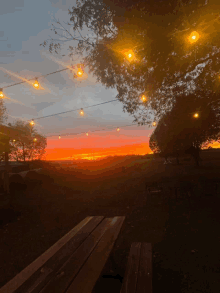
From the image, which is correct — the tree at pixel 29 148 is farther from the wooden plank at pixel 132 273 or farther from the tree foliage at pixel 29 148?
the wooden plank at pixel 132 273

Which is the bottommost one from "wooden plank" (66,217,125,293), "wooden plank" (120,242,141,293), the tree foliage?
"wooden plank" (120,242,141,293)

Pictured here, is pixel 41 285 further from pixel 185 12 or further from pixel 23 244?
pixel 185 12

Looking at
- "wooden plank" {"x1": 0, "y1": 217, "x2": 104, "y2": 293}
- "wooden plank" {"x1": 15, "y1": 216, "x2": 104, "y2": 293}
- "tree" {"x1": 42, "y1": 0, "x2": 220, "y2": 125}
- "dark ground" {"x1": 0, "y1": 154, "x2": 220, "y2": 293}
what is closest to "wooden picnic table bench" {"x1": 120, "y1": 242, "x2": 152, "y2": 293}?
"dark ground" {"x1": 0, "y1": 154, "x2": 220, "y2": 293}

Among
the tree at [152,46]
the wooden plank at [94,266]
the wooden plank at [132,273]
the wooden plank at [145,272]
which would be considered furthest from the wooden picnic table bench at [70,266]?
the tree at [152,46]

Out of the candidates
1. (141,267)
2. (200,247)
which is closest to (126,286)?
(141,267)

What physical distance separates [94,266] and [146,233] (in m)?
3.27

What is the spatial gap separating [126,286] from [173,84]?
8.88 meters

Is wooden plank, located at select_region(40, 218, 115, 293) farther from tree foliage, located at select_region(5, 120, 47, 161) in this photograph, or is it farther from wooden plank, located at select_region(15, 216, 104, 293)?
tree foliage, located at select_region(5, 120, 47, 161)

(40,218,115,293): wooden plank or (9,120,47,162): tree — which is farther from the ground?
(9,120,47,162): tree

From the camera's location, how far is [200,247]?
394 cm

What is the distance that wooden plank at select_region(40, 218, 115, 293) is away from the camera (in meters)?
1.65

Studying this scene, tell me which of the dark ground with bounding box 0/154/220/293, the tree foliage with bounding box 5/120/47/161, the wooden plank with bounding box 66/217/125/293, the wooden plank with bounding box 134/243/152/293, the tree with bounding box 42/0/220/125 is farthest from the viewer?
the tree foliage with bounding box 5/120/47/161

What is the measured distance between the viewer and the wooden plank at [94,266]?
5.41 ft

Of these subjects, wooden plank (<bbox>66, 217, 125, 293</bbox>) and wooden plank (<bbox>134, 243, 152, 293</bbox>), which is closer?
wooden plank (<bbox>66, 217, 125, 293</bbox>)
